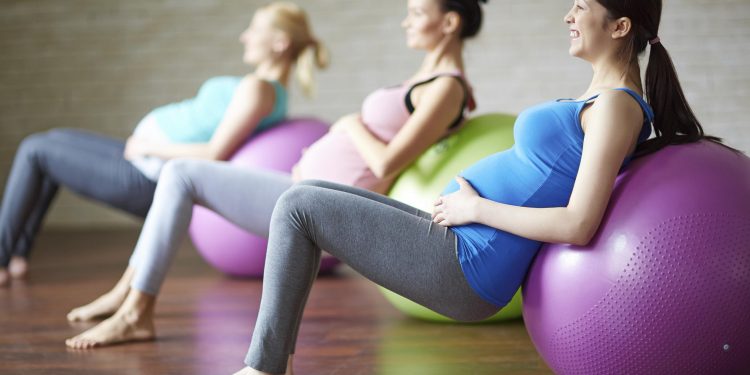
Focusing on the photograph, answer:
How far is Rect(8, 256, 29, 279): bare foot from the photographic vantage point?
142 inches

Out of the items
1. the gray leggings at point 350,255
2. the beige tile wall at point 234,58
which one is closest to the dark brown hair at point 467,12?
the gray leggings at point 350,255

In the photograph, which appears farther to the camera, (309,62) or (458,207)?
(309,62)

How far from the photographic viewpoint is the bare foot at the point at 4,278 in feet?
11.4

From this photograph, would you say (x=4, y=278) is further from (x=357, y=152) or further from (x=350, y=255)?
(x=350, y=255)

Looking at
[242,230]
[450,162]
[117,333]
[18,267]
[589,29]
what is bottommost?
[18,267]

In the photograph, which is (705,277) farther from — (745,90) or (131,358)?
(745,90)

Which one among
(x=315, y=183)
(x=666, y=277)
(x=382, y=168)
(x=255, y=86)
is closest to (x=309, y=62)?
(x=255, y=86)

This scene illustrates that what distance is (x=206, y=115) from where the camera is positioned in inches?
130

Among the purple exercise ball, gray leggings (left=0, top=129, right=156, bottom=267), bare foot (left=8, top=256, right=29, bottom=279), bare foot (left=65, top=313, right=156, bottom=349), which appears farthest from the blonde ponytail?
the purple exercise ball

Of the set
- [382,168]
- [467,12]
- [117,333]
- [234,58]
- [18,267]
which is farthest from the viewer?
[234,58]

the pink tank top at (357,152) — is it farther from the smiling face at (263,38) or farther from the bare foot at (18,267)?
the bare foot at (18,267)

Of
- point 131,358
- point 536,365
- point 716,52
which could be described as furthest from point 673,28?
point 131,358

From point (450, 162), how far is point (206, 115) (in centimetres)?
121

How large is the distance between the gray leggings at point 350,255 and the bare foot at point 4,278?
2.13 meters
